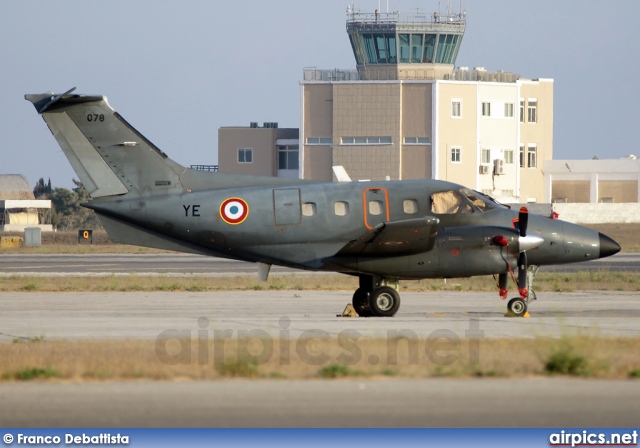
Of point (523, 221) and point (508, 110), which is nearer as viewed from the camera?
point (523, 221)

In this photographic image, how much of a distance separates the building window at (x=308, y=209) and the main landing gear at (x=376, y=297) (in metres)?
1.99

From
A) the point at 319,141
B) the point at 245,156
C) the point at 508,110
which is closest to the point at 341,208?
the point at 319,141

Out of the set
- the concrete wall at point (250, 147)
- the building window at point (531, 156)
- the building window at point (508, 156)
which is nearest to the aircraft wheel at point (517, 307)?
the building window at point (508, 156)

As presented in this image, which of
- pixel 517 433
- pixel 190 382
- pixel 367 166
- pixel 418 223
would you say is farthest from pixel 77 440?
pixel 367 166

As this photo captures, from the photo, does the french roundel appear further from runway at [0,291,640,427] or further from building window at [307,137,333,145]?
building window at [307,137,333,145]

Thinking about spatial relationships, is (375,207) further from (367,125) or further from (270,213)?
(367,125)

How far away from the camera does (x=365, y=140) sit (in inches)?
3688

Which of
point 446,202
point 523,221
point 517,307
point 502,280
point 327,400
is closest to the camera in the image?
point 327,400

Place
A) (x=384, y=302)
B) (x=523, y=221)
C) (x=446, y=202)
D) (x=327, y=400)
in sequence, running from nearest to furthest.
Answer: (x=327, y=400) < (x=523, y=221) < (x=384, y=302) < (x=446, y=202)

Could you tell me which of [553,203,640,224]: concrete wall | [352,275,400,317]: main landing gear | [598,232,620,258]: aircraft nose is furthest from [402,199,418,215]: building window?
[553,203,640,224]: concrete wall

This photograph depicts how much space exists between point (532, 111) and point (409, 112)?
20.4 m

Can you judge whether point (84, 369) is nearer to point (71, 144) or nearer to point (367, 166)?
point (71, 144)

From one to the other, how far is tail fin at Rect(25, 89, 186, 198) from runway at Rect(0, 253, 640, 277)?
17.9m

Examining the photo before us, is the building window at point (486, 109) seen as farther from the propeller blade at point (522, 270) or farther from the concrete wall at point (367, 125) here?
the propeller blade at point (522, 270)
